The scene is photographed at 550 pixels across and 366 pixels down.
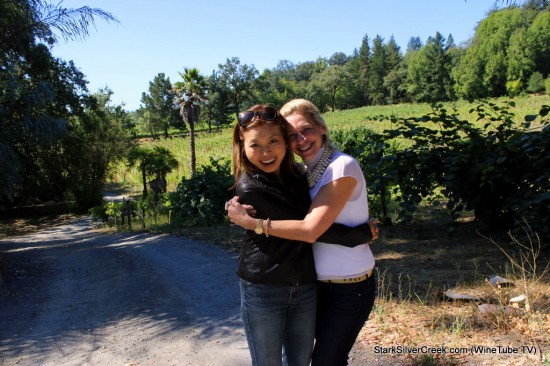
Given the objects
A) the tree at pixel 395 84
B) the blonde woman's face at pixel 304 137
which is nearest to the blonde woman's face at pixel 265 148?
the blonde woman's face at pixel 304 137

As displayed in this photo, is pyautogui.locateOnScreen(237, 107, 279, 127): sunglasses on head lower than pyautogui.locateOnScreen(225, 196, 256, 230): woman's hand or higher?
higher

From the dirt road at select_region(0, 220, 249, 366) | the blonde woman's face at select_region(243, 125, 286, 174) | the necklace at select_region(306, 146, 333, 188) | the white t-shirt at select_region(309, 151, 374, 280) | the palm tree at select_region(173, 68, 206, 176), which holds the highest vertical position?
the palm tree at select_region(173, 68, 206, 176)

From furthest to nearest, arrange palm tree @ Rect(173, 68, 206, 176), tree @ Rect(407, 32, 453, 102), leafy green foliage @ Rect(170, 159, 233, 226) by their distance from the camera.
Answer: tree @ Rect(407, 32, 453, 102) → palm tree @ Rect(173, 68, 206, 176) → leafy green foliage @ Rect(170, 159, 233, 226)

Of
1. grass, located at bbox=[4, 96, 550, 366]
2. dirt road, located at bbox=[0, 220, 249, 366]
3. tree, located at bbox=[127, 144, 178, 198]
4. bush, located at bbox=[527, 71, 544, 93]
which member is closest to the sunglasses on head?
grass, located at bbox=[4, 96, 550, 366]

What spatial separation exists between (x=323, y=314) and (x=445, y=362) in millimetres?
1552

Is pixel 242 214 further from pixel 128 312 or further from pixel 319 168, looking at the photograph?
pixel 128 312

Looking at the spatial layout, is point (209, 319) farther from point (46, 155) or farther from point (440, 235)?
point (46, 155)

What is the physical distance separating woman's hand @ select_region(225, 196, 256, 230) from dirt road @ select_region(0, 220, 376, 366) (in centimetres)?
202

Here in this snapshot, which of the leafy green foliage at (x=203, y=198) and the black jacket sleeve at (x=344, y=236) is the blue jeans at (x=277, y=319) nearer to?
the black jacket sleeve at (x=344, y=236)

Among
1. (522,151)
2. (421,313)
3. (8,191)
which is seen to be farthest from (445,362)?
(8,191)

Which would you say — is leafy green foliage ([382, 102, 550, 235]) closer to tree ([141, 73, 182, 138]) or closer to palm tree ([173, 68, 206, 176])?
palm tree ([173, 68, 206, 176])

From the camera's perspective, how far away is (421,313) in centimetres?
381

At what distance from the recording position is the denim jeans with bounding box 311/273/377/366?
71.8 inches

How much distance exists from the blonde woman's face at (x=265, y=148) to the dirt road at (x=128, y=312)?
2093 mm
